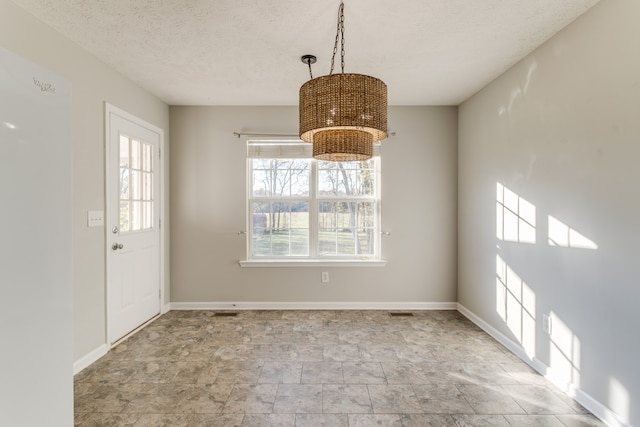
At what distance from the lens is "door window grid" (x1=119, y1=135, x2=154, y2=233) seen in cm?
295

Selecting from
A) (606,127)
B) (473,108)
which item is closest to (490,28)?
(606,127)

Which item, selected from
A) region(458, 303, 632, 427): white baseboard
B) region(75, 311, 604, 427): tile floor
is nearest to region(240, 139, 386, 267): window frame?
region(75, 311, 604, 427): tile floor

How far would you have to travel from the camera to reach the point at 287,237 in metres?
3.88

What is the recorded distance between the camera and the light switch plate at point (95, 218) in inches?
98.7

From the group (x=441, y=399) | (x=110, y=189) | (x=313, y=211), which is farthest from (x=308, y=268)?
(x=110, y=189)

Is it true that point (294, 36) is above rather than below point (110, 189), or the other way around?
above

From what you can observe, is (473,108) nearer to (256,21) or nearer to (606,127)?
(606,127)

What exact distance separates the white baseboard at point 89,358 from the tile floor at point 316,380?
0.15 ft

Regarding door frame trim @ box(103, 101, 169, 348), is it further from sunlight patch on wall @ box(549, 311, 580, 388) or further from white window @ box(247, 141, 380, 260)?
sunlight patch on wall @ box(549, 311, 580, 388)

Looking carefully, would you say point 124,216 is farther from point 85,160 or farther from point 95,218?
point 85,160

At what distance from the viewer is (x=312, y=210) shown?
386 cm

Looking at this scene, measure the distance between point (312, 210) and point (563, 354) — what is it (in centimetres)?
266

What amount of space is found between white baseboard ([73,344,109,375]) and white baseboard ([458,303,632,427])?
3.49 metres

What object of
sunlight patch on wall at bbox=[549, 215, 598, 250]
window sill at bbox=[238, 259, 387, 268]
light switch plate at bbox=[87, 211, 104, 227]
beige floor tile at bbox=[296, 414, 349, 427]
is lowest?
beige floor tile at bbox=[296, 414, 349, 427]
